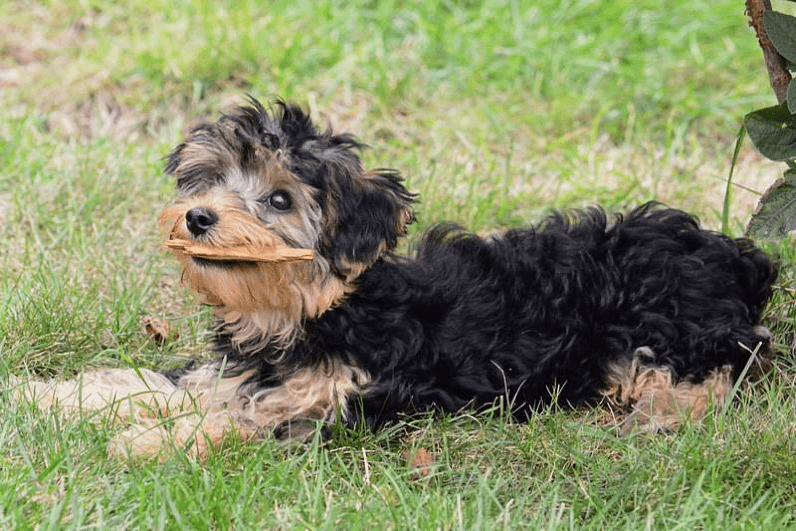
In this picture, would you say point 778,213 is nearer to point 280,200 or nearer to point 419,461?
point 419,461

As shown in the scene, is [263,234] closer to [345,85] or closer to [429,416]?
[429,416]

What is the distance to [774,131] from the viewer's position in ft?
13.9

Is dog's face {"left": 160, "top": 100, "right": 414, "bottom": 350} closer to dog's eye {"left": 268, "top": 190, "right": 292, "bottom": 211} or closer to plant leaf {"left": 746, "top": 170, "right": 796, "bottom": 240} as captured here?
dog's eye {"left": 268, "top": 190, "right": 292, "bottom": 211}

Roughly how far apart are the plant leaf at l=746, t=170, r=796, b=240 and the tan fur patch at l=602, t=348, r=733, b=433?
649mm

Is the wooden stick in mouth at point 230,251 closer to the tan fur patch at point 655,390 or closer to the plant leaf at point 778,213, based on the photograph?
the tan fur patch at point 655,390

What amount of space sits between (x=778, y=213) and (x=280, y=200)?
181 cm

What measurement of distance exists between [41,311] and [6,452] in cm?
117

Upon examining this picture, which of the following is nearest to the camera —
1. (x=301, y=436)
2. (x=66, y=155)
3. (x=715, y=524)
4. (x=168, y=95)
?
(x=715, y=524)

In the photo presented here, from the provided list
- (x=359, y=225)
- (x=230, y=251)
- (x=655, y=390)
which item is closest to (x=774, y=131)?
(x=655, y=390)

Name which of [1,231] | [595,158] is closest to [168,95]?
[1,231]

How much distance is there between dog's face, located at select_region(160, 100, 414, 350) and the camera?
4.07 m

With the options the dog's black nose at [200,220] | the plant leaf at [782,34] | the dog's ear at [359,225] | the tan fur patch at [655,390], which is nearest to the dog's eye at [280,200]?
the dog's ear at [359,225]

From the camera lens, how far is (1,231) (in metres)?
5.96

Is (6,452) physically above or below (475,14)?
below
